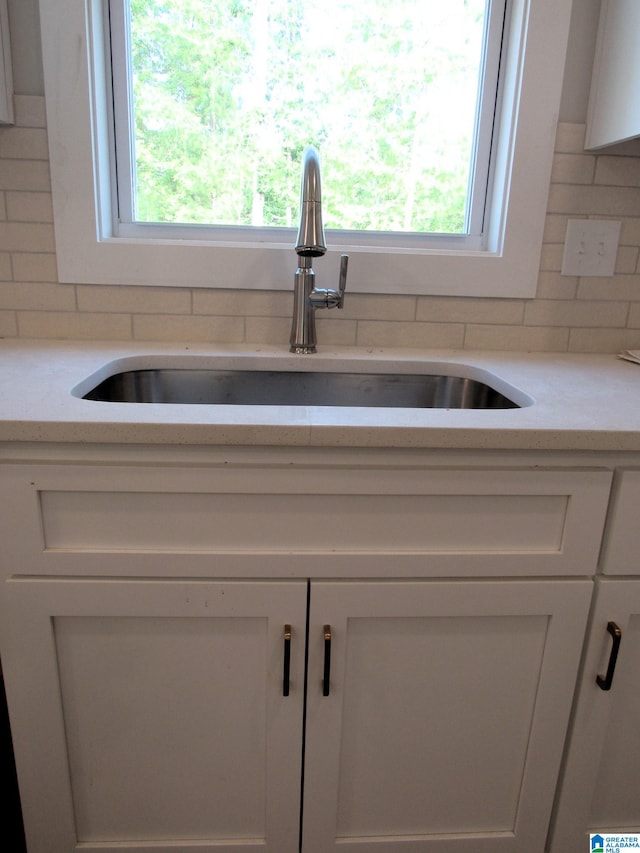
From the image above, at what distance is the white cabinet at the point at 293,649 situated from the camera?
2.43 feet

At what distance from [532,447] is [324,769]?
0.59m

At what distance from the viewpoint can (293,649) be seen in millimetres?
804

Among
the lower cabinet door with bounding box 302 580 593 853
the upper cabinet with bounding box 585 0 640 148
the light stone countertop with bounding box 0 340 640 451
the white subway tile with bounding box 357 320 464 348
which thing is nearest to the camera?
the light stone countertop with bounding box 0 340 640 451

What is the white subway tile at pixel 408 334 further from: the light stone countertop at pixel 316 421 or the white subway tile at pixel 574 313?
the light stone countertop at pixel 316 421

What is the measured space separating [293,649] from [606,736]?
0.53 meters

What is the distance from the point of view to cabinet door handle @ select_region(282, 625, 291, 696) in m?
0.78

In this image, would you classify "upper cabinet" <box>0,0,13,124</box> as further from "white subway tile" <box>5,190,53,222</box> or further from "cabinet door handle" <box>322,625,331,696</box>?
"cabinet door handle" <box>322,625,331,696</box>

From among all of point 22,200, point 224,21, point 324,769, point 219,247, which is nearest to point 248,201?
point 219,247

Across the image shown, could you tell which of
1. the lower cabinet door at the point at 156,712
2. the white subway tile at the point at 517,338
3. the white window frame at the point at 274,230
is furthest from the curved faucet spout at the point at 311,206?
the lower cabinet door at the point at 156,712

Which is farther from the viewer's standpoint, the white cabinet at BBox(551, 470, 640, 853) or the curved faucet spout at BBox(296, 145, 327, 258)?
the curved faucet spout at BBox(296, 145, 327, 258)

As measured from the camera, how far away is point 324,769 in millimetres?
857

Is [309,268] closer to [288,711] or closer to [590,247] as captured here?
[590,247]

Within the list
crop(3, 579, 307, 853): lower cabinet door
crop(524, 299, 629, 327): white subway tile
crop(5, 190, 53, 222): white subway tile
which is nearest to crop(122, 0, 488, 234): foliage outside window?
crop(5, 190, 53, 222): white subway tile

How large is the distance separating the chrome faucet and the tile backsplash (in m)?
0.11
